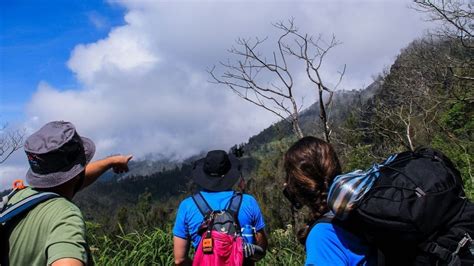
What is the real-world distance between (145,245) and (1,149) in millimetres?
26866

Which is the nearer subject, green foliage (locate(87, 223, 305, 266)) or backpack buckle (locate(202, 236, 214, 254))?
backpack buckle (locate(202, 236, 214, 254))

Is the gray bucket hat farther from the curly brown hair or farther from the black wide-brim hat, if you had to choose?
the black wide-brim hat

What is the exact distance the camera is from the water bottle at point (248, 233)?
3023 millimetres

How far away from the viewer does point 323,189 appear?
1.80 metres

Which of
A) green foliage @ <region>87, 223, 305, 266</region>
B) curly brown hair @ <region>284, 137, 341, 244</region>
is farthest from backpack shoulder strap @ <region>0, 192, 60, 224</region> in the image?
green foliage @ <region>87, 223, 305, 266</region>

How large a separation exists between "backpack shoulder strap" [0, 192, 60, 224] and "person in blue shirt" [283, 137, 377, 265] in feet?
2.93

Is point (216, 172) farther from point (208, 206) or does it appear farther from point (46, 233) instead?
point (46, 233)

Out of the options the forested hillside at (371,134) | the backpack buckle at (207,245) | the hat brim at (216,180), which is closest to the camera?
the backpack buckle at (207,245)

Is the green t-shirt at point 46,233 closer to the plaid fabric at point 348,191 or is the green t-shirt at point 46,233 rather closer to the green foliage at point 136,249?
the plaid fabric at point 348,191

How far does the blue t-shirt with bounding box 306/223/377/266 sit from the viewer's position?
164 cm

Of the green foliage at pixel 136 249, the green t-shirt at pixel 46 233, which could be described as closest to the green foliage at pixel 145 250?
the green foliage at pixel 136 249

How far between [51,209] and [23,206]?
4.1 inches

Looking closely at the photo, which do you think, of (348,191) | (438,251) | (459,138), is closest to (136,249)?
(348,191)

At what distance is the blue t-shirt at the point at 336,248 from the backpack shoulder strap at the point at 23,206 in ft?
2.99
